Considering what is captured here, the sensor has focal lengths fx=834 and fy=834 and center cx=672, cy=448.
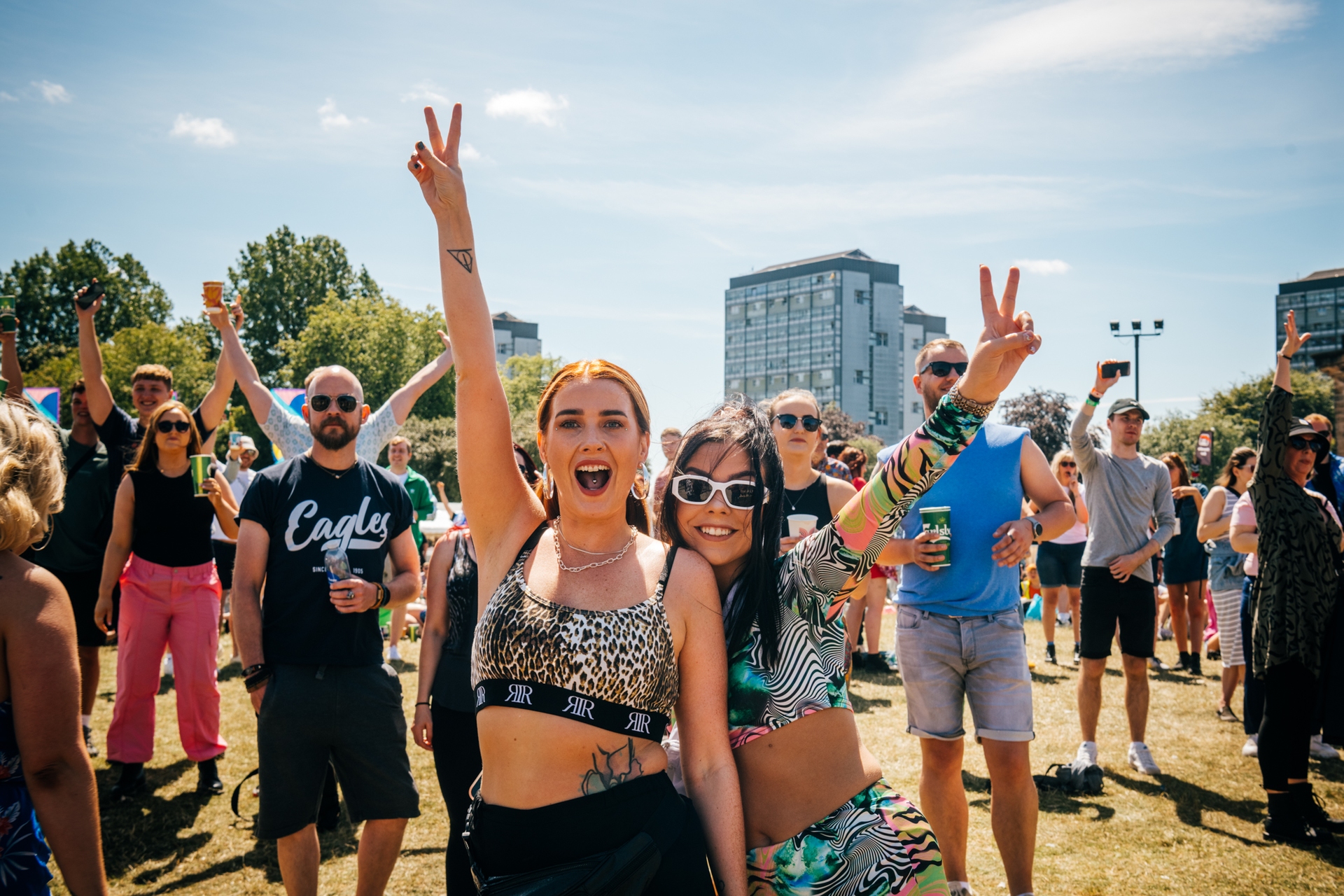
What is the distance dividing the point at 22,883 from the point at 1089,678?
6.06 meters

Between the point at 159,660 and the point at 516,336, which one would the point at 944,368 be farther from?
the point at 516,336

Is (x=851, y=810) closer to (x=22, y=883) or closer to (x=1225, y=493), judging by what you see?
(x=22, y=883)

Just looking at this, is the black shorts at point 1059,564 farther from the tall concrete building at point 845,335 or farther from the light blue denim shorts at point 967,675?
the tall concrete building at point 845,335

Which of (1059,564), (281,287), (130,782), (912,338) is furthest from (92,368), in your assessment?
(912,338)

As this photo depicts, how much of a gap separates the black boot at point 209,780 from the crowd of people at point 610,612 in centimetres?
2

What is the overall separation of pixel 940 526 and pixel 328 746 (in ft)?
9.69

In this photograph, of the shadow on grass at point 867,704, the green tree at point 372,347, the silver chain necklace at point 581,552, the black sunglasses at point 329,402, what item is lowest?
the shadow on grass at point 867,704

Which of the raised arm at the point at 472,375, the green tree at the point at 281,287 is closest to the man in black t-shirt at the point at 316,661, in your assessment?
the raised arm at the point at 472,375

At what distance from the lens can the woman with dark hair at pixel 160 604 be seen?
18.6 feet

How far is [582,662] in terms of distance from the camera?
81.7 inches

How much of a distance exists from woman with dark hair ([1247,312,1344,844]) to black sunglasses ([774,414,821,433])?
270 centimetres

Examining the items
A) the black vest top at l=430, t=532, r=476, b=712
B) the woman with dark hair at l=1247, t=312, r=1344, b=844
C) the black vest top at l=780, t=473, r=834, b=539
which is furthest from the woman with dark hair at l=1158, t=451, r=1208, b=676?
the black vest top at l=430, t=532, r=476, b=712

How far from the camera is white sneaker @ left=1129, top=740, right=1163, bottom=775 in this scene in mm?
6152

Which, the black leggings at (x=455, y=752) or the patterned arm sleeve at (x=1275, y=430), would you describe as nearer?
the black leggings at (x=455, y=752)
